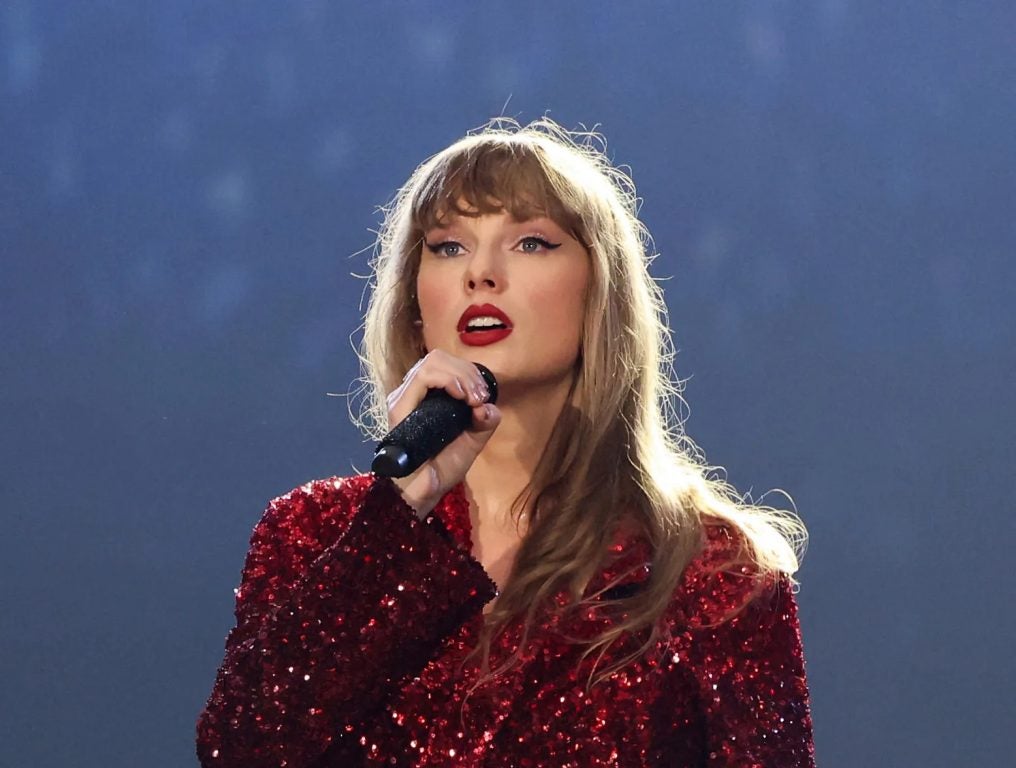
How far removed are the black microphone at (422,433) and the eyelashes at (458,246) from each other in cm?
22

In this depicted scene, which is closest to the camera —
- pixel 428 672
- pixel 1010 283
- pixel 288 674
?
pixel 288 674

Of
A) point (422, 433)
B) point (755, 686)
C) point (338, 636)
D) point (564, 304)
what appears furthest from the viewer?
point (564, 304)

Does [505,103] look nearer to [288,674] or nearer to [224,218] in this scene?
[224,218]

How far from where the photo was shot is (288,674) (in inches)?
48.9

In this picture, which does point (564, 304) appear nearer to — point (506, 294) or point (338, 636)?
point (506, 294)

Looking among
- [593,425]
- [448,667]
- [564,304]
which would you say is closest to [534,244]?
A: [564,304]

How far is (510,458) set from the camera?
1.50 m

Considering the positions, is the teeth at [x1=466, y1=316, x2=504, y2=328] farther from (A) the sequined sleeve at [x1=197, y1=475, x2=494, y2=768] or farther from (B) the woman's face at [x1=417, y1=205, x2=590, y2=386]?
(A) the sequined sleeve at [x1=197, y1=475, x2=494, y2=768]

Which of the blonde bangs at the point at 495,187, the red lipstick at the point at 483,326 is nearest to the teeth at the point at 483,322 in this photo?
the red lipstick at the point at 483,326

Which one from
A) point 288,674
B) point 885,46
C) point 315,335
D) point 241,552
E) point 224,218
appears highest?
point 885,46

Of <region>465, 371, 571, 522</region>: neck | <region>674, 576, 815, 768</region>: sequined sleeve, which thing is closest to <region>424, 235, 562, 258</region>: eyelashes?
<region>465, 371, 571, 522</region>: neck

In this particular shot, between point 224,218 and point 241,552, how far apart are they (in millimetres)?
507

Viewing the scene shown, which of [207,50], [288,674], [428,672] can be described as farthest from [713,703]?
[207,50]

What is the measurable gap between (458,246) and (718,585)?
411 mm
